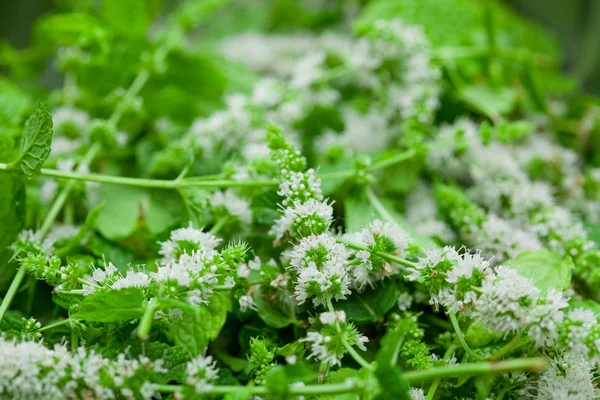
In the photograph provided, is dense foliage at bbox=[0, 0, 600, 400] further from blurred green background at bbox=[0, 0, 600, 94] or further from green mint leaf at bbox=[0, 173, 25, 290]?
blurred green background at bbox=[0, 0, 600, 94]

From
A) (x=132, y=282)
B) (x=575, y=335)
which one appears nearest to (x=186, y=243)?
(x=132, y=282)

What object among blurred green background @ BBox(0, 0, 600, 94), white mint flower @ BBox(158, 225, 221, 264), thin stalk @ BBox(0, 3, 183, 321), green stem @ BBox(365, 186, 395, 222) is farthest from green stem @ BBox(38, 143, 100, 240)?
blurred green background @ BBox(0, 0, 600, 94)

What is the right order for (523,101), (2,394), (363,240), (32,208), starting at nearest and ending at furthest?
(2,394) < (363,240) < (32,208) < (523,101)

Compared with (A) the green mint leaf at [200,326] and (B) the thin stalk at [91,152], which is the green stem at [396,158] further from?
(B) the thin stalk at [91,152]

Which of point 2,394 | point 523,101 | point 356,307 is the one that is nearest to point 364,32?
point 523,101

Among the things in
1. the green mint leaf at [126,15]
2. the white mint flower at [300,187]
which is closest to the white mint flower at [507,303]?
the white mint flower at [300,187]

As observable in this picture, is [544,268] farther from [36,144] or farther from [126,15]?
[126,15]

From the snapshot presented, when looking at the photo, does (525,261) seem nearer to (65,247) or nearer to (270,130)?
(270,130)
